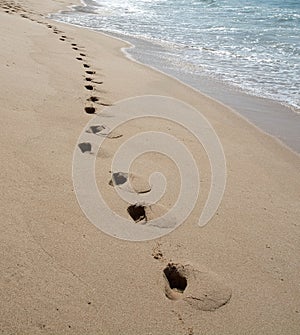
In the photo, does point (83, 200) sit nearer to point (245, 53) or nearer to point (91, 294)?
point (91, 294)

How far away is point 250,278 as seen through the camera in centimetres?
198

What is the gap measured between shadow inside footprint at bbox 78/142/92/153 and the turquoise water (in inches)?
119

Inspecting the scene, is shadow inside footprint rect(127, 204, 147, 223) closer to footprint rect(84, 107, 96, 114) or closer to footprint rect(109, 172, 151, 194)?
footprint rect(109, 172, 151, 194)

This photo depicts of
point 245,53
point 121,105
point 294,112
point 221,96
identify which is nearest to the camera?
point 121,105

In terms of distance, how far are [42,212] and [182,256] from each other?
78 centimetres

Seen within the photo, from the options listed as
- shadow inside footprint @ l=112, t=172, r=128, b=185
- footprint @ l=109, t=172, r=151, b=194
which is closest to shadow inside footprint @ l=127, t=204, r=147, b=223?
footprint @ l=109, t=172, r=151, b=194

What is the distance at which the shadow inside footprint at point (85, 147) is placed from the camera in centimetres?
289

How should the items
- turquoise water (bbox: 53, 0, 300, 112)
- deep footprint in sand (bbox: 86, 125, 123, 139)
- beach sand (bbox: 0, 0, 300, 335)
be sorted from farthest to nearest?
turquoise water (bbox: 53, 0, 300, 112)
deep footprint in sand (bbox: 86, 125, 123, 139)
beach sand (bbox: 0, 0, 300, 335)

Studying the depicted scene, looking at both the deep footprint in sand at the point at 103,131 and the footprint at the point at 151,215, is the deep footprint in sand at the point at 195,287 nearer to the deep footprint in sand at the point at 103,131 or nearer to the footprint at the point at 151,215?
the footprint at the point at 151,215

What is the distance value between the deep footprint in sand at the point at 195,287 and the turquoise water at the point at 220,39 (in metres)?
3.58

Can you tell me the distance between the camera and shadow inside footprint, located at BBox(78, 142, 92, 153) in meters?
2.89

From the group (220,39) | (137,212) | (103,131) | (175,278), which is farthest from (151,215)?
(220,39)

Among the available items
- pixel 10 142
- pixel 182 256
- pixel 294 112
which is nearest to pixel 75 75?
pixel 10 142

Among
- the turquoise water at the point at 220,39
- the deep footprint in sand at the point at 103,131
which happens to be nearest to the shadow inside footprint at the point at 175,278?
the deep footprint in sand at the point at 103,131
